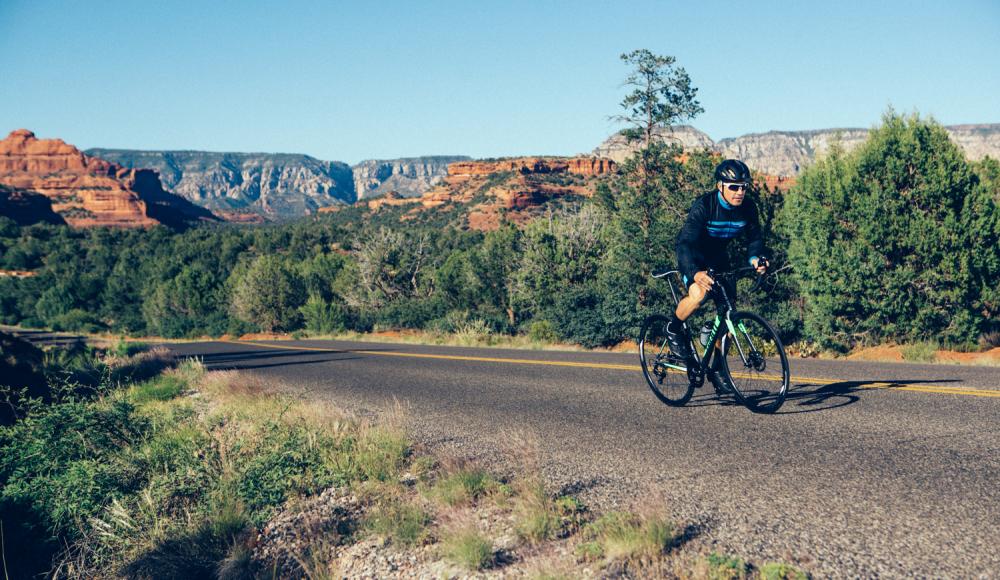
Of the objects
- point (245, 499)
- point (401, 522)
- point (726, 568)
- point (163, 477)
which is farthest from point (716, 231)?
point (163, 477)

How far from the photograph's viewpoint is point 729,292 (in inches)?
219

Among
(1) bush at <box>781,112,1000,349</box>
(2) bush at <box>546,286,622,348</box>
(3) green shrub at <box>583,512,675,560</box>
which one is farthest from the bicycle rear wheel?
(2) bush at <box>546,286,622,348</box>

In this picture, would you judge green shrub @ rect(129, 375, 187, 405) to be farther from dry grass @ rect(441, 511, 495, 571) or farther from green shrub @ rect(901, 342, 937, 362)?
green shrub @ rect(901, 342, 937, 362)

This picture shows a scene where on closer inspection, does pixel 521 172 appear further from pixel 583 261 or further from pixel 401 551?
pixel 401 551

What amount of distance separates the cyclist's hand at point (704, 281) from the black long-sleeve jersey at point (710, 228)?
0.14 metres

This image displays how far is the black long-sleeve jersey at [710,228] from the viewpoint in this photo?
555cm

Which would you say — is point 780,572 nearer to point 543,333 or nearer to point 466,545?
point 466,545

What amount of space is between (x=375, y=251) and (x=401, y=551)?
41786mm

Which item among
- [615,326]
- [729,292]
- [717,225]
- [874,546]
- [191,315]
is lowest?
[191,315]

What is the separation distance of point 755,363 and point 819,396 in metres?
1.28

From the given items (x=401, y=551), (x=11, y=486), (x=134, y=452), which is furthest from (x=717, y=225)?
(x=11, y=486)

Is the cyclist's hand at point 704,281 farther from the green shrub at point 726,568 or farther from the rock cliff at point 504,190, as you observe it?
the rock cliff at point 504,190

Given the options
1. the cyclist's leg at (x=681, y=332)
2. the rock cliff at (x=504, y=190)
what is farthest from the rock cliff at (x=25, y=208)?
the cyclist's leg at (x=681, y=332)

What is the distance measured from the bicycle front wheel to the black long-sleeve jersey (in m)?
0.56
